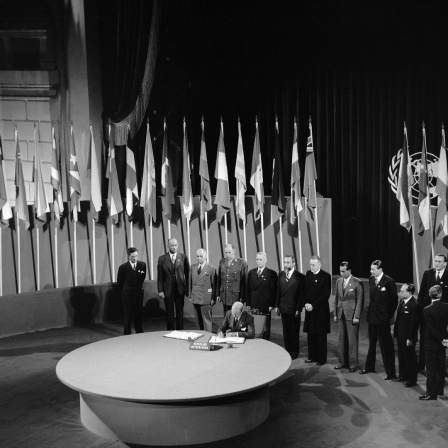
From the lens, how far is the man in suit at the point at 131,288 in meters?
10.8

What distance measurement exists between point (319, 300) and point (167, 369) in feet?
8.67

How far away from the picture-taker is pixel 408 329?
850 cm

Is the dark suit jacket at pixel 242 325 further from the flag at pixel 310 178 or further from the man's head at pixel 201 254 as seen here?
→ the flag at pixel 310 178

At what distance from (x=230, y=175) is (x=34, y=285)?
437cm

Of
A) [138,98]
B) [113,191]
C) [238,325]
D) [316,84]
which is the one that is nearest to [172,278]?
[113,191]

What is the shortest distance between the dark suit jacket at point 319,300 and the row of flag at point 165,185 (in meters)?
2.44

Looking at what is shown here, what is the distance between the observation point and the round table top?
22.7 feet

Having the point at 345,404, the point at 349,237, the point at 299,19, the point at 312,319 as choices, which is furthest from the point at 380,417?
the point at 299,19

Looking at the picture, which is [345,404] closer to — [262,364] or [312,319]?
[262,364]

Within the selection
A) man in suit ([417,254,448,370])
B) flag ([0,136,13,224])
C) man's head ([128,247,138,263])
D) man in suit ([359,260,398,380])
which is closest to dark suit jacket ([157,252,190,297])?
man's head ([128,247,138,263])

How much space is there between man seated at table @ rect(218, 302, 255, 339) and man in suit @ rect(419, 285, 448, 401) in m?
1.90

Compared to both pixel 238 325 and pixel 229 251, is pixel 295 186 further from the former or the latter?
pixel 238 325

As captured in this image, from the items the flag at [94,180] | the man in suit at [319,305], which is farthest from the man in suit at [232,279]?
the flag at [94,180]

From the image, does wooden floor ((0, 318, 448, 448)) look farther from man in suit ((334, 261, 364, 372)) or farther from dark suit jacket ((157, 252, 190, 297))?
dark suit jacket ((157, 252, 190, 297))
